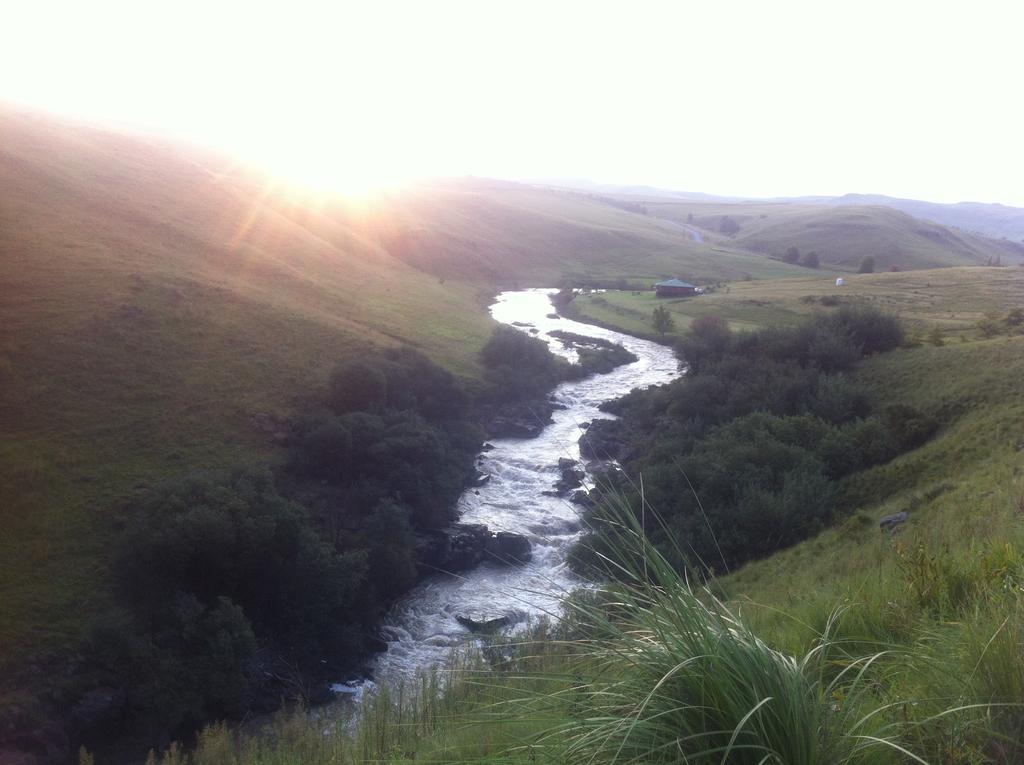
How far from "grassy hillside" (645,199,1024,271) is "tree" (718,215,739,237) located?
131 cm

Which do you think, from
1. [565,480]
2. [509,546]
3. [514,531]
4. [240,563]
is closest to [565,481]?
[565,480]

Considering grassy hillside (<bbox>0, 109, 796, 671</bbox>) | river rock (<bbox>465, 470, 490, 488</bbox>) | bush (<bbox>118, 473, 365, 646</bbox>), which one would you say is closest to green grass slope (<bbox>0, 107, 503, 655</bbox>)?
grassy hillside (<bbox>0, 109, 796, 671</bbox>)

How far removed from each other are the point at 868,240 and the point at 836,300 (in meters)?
85.2

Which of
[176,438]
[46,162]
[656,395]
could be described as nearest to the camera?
[176,438]

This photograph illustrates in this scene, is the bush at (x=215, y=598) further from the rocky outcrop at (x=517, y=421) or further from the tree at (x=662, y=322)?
the tree at (x=662, y=322)

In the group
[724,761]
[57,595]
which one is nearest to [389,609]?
[57,595]

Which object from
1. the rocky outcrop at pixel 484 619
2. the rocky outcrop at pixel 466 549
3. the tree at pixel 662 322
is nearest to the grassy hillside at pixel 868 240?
the tree at pixel 662 322

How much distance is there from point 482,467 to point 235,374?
38.1 feet

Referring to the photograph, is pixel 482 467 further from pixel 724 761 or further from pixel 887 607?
pixel 724 761

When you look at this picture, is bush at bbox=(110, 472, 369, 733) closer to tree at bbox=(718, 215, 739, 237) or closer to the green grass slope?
the green grass slope

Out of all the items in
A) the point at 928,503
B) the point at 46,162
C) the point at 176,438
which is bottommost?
the point at 176,438

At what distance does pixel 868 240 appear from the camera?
13062 centimetres

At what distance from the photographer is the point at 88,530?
66.3 feet

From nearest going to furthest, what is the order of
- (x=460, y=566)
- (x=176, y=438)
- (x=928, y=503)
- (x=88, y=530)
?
(x=928, y=503) → (x=88, y=530) → (x=460, y=566) → (x=176, y=438)
